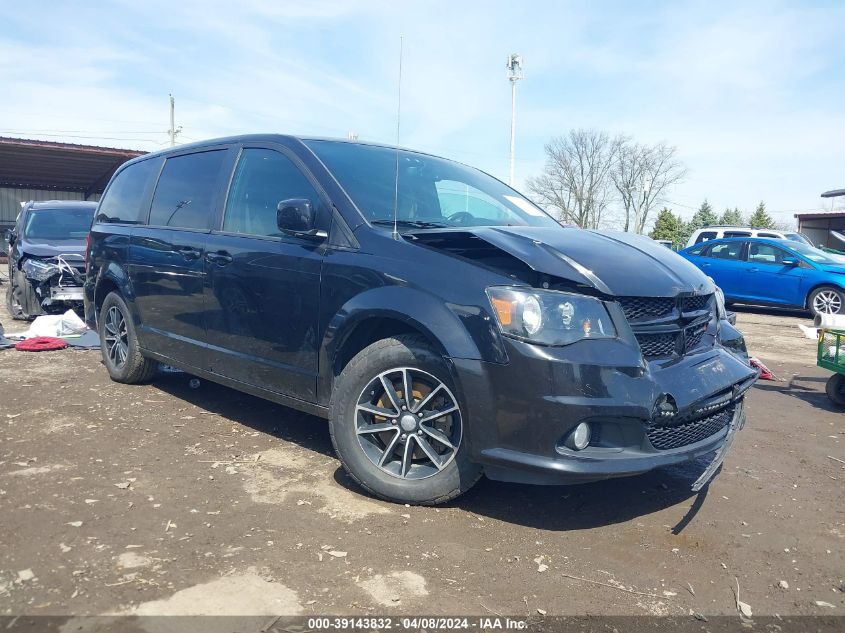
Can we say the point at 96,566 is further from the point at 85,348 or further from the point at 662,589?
the point at 85,348

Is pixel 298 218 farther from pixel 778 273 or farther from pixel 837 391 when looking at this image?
A: pixel 778 273

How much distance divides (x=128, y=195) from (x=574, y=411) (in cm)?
431

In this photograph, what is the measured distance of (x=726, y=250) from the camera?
46.4 ft

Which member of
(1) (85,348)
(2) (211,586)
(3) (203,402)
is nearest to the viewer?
(2) (211,586)

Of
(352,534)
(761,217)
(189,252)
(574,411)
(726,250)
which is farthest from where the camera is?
(761,217)

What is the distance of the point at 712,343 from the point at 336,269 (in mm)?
1941

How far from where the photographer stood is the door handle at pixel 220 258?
13.5ft

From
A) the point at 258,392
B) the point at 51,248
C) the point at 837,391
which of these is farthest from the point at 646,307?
the point at 51,248

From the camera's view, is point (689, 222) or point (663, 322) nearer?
point (663, 322)

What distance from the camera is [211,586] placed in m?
2.53

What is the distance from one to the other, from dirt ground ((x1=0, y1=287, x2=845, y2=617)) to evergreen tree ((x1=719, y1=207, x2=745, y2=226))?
66968mm

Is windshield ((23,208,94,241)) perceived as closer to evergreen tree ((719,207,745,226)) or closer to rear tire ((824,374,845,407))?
rear tire ((824,374,845,407))

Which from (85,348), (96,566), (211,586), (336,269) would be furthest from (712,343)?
(85,348)

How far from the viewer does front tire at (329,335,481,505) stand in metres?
3.13
